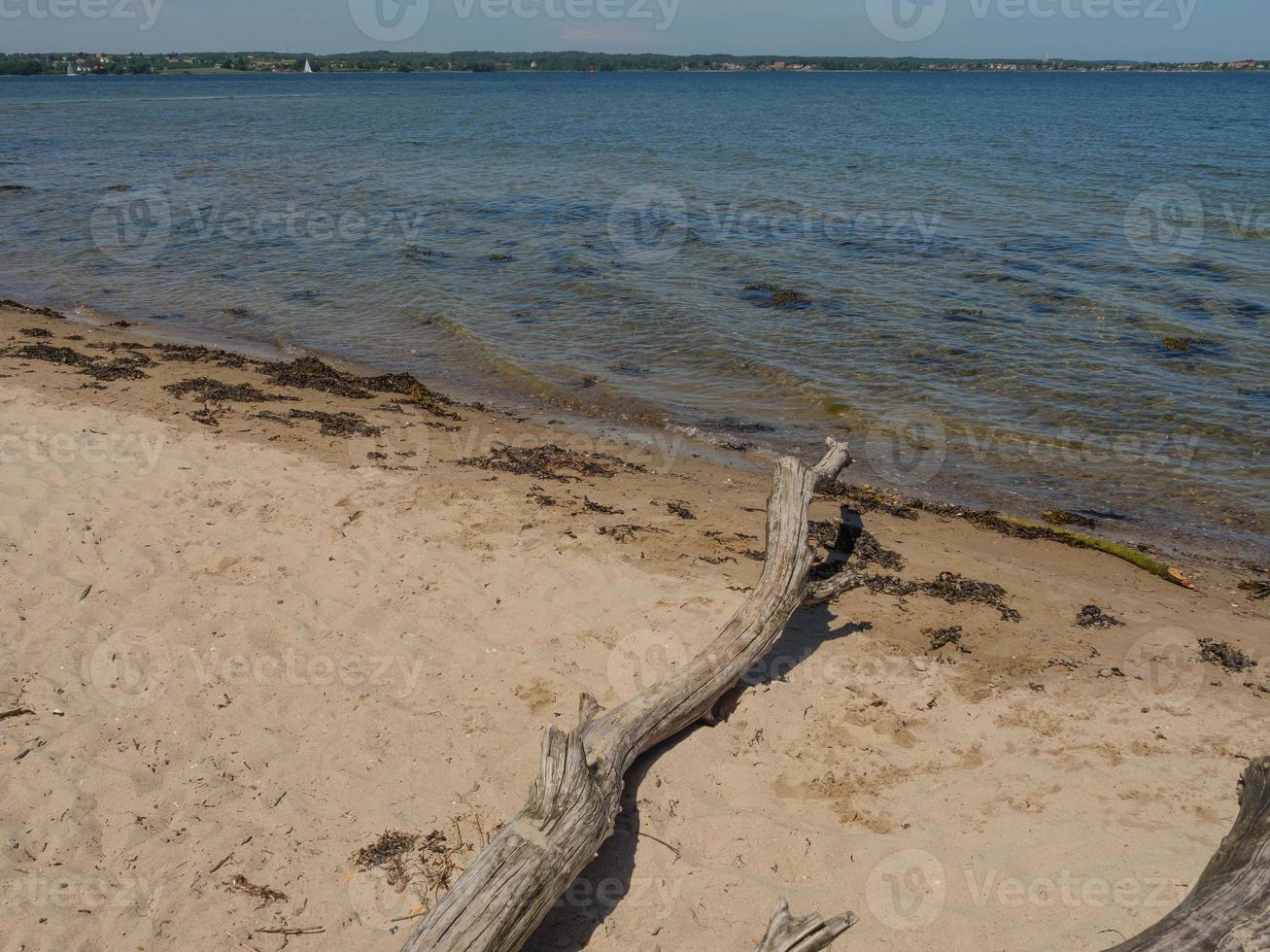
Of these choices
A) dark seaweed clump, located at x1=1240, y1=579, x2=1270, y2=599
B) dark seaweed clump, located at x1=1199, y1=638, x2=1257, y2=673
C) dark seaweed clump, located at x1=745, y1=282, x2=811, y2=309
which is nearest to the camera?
dark seaweed clump, located at x1=1199, y1=638, x2=1257, y2=673

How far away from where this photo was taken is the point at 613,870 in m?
4.46

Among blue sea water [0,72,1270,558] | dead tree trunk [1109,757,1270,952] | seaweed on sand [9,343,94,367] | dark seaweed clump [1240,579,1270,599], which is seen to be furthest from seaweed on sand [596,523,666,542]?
seaweed on sand [9,343,94,367]

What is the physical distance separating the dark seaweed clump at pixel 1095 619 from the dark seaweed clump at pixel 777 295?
372 inches

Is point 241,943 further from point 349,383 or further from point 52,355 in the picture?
point 52,355

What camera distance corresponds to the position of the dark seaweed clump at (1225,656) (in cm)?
630

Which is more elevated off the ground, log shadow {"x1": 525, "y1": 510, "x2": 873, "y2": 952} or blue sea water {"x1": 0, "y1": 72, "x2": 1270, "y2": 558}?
blue sea water {"x1": 0, "y1": 72, "x2": 1270, "y2": 558}

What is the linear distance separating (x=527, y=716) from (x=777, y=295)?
39.6 feet

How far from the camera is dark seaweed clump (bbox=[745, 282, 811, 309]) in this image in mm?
15688

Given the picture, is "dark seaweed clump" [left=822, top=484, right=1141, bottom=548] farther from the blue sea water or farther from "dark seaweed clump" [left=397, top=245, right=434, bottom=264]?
"dark seaweed clump" [left=397, top=245, right=434, bottom=264]

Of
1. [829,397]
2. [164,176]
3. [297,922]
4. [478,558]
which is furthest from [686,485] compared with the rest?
[164,176]

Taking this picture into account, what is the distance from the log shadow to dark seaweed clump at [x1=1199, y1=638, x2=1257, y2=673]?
2.93 m

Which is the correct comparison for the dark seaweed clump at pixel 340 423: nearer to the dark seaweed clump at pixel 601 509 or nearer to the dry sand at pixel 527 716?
the dry sand at pixel 527 716

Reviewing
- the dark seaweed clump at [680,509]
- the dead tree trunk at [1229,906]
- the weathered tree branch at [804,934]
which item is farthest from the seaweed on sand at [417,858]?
the dark seaweed clump at [680,509]

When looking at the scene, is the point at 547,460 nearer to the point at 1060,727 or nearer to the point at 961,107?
the point at 1060,727
